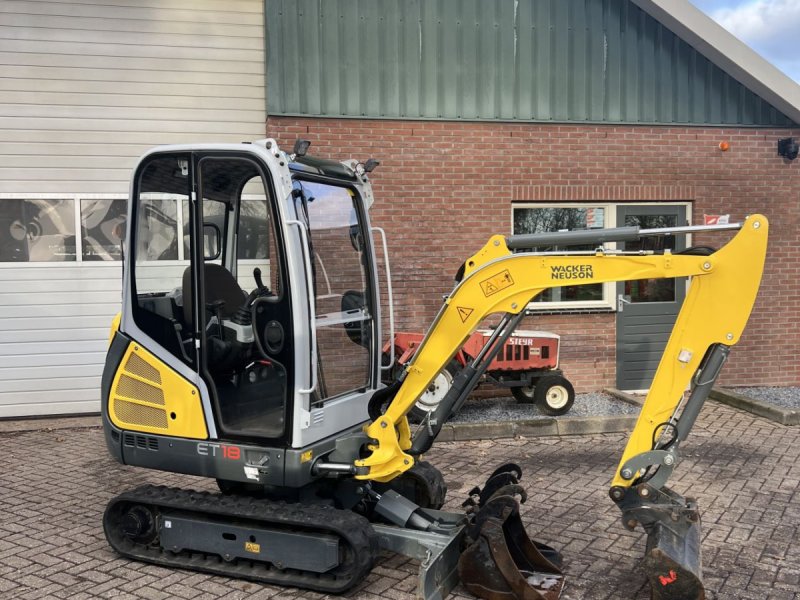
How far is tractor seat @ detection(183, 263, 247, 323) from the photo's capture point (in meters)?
4.55

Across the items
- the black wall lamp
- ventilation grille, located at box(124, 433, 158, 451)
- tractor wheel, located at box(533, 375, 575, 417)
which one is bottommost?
tractor wheel, located at box(533, 375, 575, 417)

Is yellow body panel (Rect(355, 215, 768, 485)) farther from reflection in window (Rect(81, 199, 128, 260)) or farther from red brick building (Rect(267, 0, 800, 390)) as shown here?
reflection in window (Rect(81, 199, 128, 260))

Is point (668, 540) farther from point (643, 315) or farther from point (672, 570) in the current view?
point (643, 315)

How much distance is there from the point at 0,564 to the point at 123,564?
839 mm

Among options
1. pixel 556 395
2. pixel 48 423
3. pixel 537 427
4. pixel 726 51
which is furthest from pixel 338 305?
pixel 726 51

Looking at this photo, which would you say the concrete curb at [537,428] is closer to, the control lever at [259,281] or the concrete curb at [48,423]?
the control lever at [259,281]

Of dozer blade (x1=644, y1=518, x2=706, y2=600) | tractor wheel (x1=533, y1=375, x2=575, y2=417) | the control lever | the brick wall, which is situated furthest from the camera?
the brick wall

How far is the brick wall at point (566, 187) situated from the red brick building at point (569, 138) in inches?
0.7

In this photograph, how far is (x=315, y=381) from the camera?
4.47 metres

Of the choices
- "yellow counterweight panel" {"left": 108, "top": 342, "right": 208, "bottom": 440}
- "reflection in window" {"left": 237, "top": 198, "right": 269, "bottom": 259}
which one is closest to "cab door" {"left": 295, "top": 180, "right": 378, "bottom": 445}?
"reflection in window" {"left": 237, "top": 198, "right": 269, "bottom": 259}

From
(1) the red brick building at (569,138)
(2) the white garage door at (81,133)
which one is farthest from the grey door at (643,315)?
(2) the white garage door at (81,133)

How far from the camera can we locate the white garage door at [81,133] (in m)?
8.88

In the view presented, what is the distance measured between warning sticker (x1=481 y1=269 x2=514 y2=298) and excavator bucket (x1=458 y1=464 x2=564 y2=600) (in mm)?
1234

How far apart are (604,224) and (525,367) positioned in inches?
102
